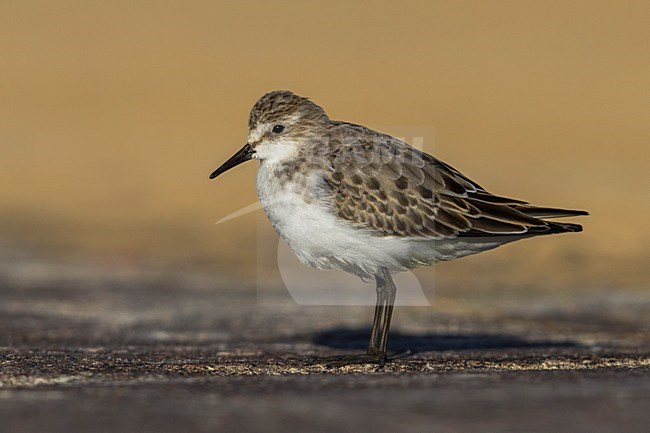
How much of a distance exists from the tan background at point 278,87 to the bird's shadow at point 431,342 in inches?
181

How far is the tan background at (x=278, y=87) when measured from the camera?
17516 millimetres

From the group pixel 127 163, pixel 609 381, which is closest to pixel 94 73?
pixel 127 163

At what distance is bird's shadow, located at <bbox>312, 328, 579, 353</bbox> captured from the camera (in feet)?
31.0

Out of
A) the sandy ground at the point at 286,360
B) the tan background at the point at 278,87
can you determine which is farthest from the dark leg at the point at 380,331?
the tan background at the point at 278,87

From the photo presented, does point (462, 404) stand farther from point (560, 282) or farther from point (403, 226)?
point (560, 282)

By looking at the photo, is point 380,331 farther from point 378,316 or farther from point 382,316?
point 378,316

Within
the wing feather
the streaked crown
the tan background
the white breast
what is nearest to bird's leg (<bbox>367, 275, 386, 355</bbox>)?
the white breast

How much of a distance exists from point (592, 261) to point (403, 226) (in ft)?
25.9

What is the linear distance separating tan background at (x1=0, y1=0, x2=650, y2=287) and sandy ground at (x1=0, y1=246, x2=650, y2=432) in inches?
101

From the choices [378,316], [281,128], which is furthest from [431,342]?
[281,128]

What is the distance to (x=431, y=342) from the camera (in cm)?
987

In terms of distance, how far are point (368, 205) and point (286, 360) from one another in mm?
1223

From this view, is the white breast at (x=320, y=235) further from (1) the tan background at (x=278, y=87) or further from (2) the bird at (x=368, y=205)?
(1) the tan background at (x=278, y=87)

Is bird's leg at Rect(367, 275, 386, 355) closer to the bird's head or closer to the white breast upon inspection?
the white breast
